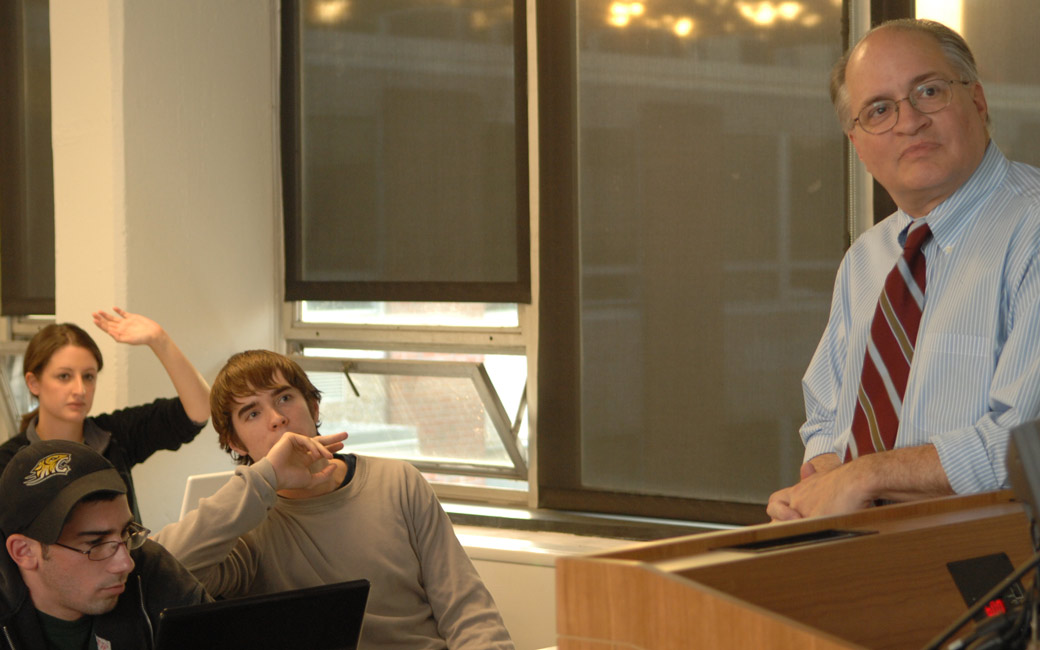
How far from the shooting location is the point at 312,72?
13.6 feet

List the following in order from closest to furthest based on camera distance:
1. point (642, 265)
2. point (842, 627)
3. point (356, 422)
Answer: point (842, 627) → point (642, 265) → point (356, 422)

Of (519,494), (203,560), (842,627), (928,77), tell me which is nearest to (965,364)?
(928,77)

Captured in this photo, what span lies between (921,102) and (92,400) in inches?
110

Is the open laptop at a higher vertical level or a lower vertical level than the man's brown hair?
lower

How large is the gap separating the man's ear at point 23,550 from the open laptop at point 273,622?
1.23ft

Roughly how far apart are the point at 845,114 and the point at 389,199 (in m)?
2.47

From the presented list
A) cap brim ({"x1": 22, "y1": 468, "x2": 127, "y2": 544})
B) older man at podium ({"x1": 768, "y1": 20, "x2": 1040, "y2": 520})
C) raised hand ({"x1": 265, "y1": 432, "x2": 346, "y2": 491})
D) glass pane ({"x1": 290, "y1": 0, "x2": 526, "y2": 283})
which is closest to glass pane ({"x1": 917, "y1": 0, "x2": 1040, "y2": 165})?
older man at podium ({"x1": 768, "y1": 20, "x2": 1040, "y2": 520})

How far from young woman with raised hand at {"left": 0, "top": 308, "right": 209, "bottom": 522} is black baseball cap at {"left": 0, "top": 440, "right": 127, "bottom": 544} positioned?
1.47 m

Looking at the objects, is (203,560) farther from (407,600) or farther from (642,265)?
(642,265)

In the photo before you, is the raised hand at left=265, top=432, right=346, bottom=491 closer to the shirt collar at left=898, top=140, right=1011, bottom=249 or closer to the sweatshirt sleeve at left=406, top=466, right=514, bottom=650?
the sweatshirt sleeve at left=406, top=466, right=514, bottom=650

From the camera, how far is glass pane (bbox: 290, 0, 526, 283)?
3.75 metres

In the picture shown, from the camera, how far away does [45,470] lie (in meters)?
1.82

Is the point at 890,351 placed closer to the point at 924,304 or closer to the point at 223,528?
the point at 924,304

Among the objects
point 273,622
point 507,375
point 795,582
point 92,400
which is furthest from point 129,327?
point 795,582
